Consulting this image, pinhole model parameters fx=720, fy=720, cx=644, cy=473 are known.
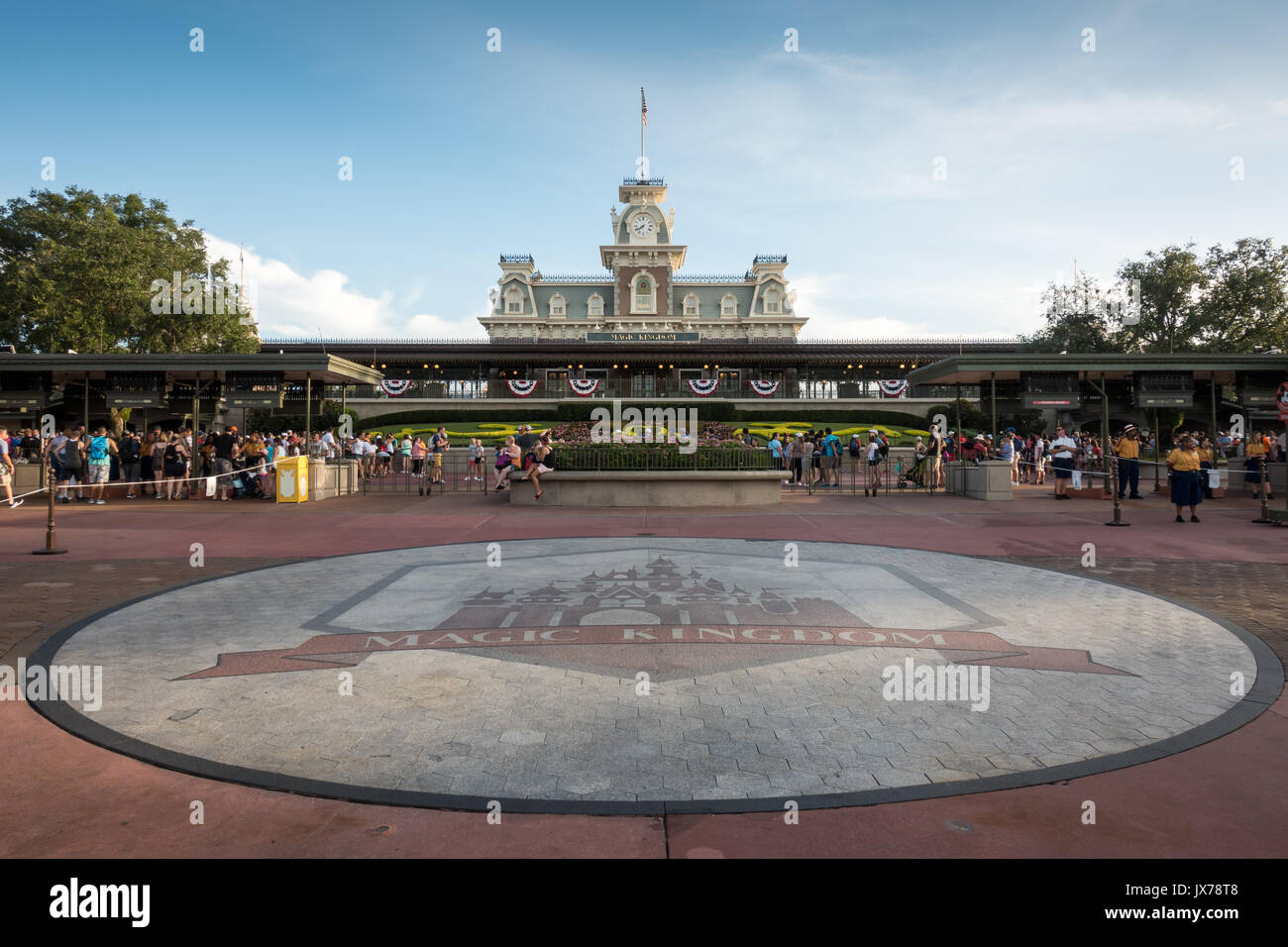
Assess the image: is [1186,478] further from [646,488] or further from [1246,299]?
[1246,299]

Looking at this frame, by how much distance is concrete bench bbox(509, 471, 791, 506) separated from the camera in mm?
18547

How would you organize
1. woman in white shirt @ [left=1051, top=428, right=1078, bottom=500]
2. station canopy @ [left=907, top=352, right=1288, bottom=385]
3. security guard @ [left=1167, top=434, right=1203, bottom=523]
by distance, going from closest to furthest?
security guard @ [left=1167, top=434, right=1203, bottom=523]
woman in white shirt @ [left=1051, top=428, right=1078, bottom=500]
station canopy @ [left=907, top=352, right=1288, bottom=385]

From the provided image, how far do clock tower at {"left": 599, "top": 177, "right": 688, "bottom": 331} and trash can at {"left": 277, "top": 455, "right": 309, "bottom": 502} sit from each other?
51945 millimetres

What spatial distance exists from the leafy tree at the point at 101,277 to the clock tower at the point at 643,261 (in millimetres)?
35026

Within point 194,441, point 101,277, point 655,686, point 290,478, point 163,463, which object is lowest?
point 655,686

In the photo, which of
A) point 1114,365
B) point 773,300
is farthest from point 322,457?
point 773,300

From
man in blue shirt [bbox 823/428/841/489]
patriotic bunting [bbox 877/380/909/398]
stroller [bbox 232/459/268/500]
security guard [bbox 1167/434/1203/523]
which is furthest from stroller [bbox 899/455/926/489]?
patriotic bunting [bbox 877/380/909/398]

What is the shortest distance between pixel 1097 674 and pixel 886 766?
103 inches

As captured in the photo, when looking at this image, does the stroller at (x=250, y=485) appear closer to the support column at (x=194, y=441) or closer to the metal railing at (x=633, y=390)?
the support column at (x=194, y=441)

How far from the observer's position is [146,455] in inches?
887

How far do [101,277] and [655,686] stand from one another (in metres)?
44.7

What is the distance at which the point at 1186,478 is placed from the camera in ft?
48.9

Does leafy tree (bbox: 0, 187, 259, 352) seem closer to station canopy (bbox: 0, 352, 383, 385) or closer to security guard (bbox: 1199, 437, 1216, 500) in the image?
station canopy (bbox: 0, 352, 383, 385)

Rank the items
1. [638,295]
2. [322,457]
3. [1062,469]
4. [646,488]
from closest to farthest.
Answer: [646,488], [1062,469], [322,457], [638,295]
